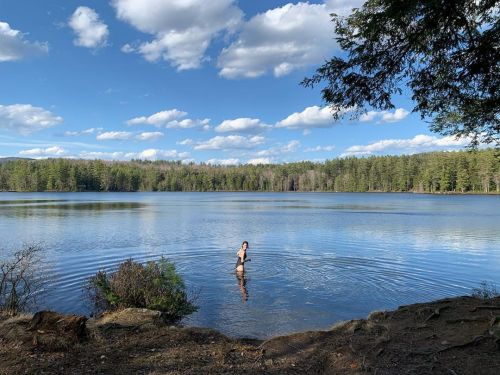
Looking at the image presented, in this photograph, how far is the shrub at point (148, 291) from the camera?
1249 centimetres

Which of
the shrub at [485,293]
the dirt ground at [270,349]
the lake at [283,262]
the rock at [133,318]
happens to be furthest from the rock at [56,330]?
the shrub at [485,293]

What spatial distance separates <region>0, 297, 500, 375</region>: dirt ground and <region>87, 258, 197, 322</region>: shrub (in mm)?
2505

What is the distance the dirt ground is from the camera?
705 cm

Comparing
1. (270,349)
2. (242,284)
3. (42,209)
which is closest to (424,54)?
(270,349)

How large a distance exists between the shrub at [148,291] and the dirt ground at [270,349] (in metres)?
2.50

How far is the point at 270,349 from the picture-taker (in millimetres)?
8562

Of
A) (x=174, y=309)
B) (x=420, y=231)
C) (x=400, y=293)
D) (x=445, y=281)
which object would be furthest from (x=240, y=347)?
(x=420, y=231)

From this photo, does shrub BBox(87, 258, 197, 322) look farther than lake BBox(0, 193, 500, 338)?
No

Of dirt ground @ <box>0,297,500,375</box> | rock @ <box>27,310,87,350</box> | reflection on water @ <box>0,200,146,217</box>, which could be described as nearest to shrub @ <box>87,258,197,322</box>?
dirt ground @ <box>0,297,500,375</box>

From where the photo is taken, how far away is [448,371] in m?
6.93

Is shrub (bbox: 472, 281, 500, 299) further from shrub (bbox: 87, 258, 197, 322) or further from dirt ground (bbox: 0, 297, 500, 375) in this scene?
shrub (bbox: 87, 258, 197, 322)

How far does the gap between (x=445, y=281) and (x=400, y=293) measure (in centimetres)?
386

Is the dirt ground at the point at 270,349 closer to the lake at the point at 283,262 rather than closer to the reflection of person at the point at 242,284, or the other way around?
the lake at the point at 283,262

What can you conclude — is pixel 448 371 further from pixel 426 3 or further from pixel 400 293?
pixel 400 293
